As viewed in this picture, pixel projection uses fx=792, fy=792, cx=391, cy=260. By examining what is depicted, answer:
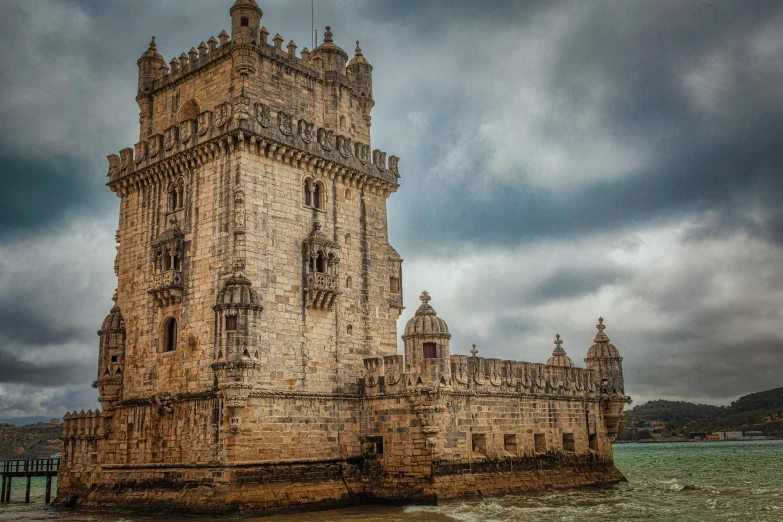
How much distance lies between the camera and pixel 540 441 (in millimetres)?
36062

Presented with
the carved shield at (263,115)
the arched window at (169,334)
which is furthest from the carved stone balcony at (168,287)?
the carved shield at (263,115)

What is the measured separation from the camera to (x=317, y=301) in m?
31.3

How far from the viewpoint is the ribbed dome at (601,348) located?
41406 millimetres

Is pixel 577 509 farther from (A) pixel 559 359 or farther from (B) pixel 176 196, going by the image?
(B) pixel 176 196

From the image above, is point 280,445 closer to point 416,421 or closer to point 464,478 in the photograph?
point 416,421

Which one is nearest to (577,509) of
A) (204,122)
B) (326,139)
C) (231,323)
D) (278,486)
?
(278,486)

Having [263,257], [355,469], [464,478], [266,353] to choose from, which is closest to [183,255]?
[263,257]

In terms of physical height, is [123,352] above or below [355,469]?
above

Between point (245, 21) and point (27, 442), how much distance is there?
10333 cm

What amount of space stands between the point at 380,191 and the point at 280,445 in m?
12.7

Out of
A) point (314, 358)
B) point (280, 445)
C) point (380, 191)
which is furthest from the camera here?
point (380, 191)

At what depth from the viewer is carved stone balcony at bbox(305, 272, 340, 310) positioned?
31.1 metres

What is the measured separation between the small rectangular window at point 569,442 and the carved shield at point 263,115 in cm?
2027

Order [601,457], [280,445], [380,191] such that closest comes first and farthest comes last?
[280,445], [380,191], [601,457]
